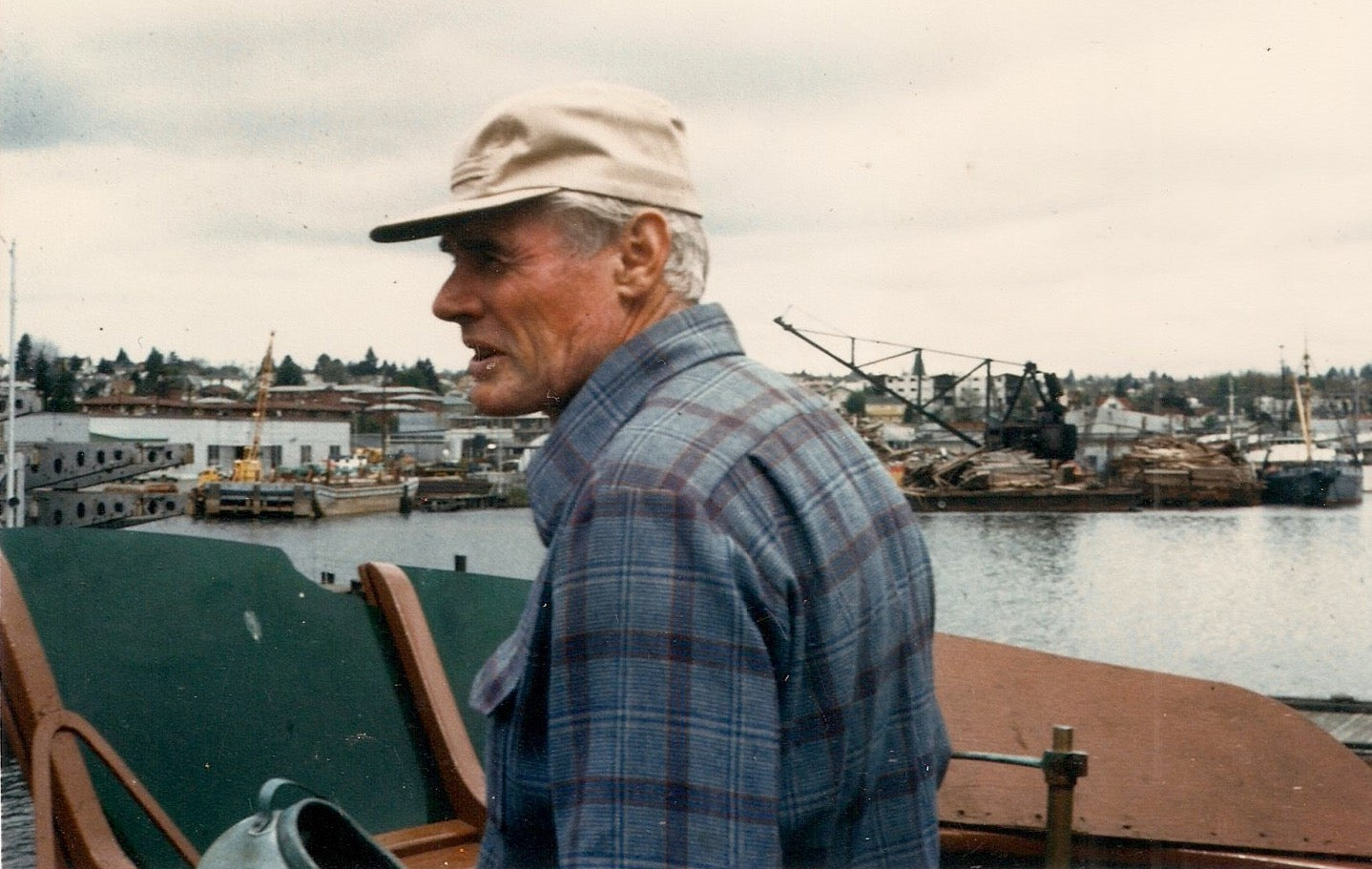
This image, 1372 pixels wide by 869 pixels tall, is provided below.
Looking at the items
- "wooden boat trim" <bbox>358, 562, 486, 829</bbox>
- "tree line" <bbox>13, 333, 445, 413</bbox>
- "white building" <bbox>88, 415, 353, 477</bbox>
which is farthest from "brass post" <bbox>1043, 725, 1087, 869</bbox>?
"white building" <bbox>88, 415, 353, 477</bbox>

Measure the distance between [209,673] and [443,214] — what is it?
4.36 feet

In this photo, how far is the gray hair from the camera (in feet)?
3.58

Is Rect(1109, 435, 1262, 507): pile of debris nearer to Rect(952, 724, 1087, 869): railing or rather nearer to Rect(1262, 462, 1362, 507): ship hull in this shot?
Rect(1262, 462, 1362, 507): ship hull

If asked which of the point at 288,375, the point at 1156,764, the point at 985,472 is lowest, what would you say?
the point at 985,472

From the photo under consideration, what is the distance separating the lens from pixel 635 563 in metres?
0.88

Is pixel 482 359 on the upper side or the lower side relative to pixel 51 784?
upper

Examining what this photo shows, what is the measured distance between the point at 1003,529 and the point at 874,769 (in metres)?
27.5

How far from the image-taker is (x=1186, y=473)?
32.6 m

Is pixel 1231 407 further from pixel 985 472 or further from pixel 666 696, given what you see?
pixel 666 696

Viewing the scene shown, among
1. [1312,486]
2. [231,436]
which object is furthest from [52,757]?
[1312,486]

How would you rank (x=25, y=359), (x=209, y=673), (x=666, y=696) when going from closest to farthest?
(x=666, y=696), (x=209, y=673), (x=25, y=359)

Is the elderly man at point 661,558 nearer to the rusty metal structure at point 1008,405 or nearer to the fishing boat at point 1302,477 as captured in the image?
the rusty metal structure at point 1008,405

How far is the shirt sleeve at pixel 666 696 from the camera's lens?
86cm

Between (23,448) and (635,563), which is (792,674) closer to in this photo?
(635,563)
